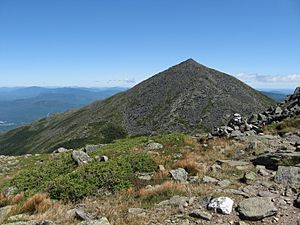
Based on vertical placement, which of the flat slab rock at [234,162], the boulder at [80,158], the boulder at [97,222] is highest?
the boulder at [97,222]

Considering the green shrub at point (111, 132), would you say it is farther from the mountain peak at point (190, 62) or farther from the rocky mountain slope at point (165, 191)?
the rocky mountain slope at point (165, 191)

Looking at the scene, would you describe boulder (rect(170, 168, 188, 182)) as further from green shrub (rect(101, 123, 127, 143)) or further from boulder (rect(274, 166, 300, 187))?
green shrub (rect(101, 123, 127, 143))

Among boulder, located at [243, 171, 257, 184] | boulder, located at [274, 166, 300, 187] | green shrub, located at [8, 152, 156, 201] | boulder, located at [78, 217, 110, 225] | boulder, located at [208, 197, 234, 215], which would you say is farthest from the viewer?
boulder, located at [243, 171, 257, 184]

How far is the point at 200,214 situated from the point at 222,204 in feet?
2.90

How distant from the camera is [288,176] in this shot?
1332 centimetres

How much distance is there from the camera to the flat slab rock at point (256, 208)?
9.83 metres

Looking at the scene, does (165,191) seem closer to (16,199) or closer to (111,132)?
(16,199)

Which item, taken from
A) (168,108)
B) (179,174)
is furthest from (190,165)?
(168,108)

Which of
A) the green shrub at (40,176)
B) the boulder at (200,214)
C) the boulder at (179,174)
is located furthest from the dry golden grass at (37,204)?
the boulder at (179,174)

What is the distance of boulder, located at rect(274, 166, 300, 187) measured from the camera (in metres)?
12.9

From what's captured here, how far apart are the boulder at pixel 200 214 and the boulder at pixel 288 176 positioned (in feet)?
14.8

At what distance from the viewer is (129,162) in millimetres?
16391

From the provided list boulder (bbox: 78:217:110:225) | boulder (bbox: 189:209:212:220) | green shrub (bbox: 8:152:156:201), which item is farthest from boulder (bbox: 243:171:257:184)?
boulder (bbox: 78:217:110:225)

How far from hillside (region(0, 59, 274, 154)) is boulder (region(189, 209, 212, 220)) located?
88.2m
